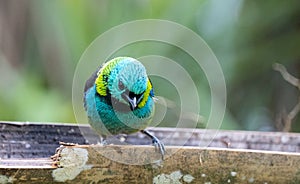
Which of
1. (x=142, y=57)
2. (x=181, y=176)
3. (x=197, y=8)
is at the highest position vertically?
(x=197, y=8)

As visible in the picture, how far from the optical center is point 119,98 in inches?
95.0

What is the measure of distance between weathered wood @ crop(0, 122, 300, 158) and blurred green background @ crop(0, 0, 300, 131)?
0.91 m

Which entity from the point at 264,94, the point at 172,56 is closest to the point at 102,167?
the point at 172,56

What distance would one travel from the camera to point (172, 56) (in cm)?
440

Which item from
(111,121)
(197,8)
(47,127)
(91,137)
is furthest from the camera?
(197,8)

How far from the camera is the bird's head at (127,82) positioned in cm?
233

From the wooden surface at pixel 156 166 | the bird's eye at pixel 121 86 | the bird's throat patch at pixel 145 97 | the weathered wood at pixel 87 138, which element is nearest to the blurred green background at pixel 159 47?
the weathered wood at pixel 87 138

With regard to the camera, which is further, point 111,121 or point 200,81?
point 200,81

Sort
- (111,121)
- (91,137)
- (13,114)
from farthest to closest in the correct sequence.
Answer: (13,114) → (91,137) → (111,121)

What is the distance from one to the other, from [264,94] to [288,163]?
123 inches

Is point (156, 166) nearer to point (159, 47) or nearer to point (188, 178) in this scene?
point (188, 178)

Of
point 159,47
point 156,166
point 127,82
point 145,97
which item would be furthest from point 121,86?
point 159,47

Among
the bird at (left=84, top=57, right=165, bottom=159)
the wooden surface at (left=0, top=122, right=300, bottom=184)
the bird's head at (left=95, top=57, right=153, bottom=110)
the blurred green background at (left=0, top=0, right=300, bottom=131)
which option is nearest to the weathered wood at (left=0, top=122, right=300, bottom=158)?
the bird at (left=84, top=57, right=165, bottom=159)

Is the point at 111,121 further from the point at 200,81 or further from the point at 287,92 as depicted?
the point at 287,92
